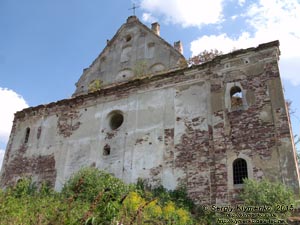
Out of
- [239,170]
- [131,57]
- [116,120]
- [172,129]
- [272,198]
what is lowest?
[272,198]

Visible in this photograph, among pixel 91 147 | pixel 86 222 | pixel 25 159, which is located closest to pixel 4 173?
pixel 25 159

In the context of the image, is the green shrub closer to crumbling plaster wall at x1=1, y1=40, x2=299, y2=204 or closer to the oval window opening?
crumbling plaster wall at x1=1, y1=40, x2=299, y2=204

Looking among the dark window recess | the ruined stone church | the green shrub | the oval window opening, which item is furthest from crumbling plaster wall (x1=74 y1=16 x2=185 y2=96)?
the green shrub

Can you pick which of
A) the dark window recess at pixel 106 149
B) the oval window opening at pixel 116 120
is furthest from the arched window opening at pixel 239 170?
the oval window opening at pixel 116 120

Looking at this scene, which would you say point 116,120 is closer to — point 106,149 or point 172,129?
point 106,149

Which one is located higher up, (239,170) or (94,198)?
(239,170)

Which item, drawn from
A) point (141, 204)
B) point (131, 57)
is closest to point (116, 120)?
point (131, 57)

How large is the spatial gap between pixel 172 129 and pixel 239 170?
336 cm

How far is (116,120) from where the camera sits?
16.8 meters

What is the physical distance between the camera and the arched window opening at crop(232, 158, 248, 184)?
11773 millimetres

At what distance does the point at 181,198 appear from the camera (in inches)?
475

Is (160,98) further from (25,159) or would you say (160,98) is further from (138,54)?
(25,159)

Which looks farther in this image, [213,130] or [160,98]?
[160,98]

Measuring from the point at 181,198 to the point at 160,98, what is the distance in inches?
194
